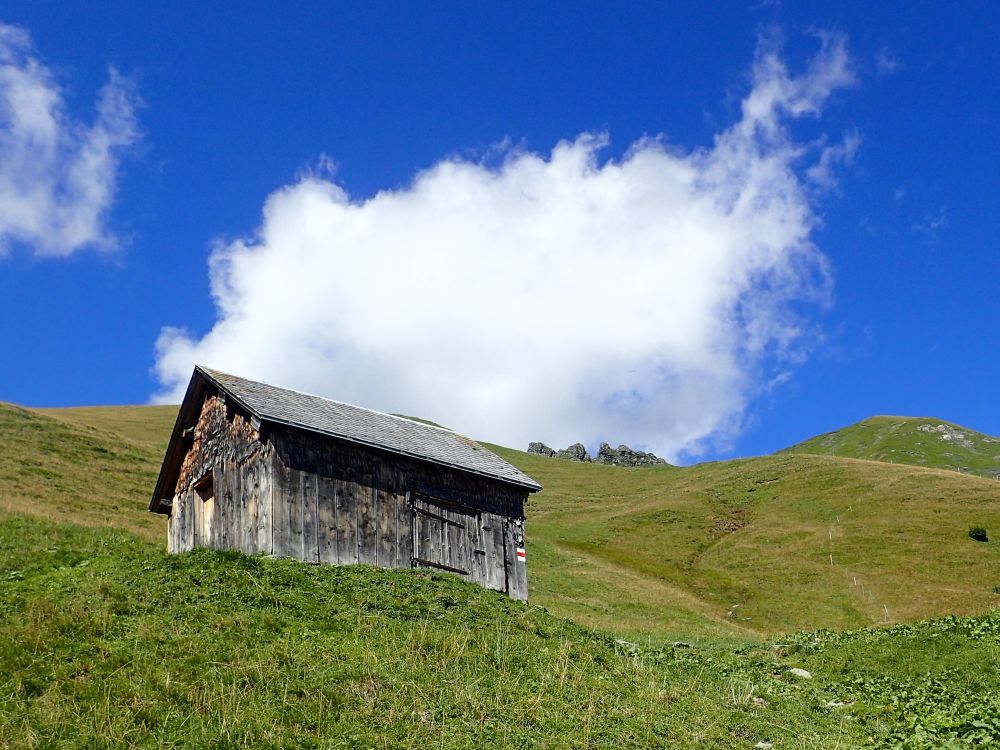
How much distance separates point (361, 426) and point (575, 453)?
486ft

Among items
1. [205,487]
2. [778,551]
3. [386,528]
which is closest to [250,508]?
[386,528]

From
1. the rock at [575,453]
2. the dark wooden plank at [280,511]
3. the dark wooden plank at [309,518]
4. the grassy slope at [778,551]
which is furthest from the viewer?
the rock at [575,453]

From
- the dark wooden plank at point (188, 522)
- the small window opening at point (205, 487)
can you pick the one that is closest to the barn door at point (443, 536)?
the small window opening at point (205, 487)

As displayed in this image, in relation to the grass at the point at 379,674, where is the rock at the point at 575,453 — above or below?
above

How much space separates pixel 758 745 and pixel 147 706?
32.0 ft

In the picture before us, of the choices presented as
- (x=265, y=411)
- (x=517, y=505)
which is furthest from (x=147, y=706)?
(x=517, y=505)

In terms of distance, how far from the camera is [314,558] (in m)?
23.4

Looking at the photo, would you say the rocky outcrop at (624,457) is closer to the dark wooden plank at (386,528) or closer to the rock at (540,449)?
the rock at (540,449)

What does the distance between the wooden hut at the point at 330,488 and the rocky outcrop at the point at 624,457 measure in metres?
147

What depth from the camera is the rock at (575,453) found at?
172 metres

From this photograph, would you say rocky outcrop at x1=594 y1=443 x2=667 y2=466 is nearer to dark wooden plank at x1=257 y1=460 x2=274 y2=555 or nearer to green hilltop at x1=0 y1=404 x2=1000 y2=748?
green hilltop at x1=0 y1=404 x2=1000 y2=748

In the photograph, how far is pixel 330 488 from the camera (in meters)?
24.4

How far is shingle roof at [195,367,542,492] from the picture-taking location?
2458cm

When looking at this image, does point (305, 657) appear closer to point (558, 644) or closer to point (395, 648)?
point (395, 648)
